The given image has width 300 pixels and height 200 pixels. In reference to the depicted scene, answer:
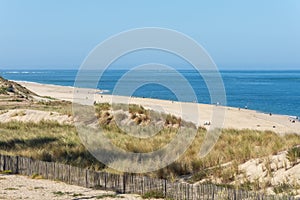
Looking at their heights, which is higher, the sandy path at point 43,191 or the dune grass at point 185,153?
the dune grass at point 185,153

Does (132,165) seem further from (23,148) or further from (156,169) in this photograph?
(23,148)

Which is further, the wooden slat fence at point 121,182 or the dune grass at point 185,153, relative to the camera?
the dune grass at point 185,153

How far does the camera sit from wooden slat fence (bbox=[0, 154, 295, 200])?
1140cm

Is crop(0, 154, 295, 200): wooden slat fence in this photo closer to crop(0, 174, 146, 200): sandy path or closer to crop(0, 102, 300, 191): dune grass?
crop(0, 174, 146, 200): sandy path

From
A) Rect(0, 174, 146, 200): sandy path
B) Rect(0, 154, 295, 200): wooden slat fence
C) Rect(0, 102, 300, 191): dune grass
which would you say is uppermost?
Rect(0, 102, 300, 191): dune grass

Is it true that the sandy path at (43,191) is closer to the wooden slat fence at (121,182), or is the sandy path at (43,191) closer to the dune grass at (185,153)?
the wooden slat fence at (121,182)

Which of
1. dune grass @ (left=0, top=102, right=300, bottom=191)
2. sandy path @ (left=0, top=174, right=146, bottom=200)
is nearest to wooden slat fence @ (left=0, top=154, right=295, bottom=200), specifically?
sandy path @ (left=0, top=174, right=146, bottom=200)

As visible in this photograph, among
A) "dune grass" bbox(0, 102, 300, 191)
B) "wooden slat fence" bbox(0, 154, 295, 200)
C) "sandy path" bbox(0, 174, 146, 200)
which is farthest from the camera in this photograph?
"dune grass" bbox(0, 102, 300, 191)

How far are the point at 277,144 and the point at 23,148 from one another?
1040 cm

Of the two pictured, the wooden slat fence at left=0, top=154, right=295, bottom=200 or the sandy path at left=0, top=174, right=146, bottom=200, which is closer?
the wooden slat fence at left=0, top=154, right=295, bottom=200

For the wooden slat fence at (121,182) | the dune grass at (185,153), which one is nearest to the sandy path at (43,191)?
the wooden slat fence at (121,182)

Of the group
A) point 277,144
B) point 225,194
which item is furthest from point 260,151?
point 225,194

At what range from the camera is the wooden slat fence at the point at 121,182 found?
37.4 ft

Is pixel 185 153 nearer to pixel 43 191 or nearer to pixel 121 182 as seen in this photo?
pixel 121 182
